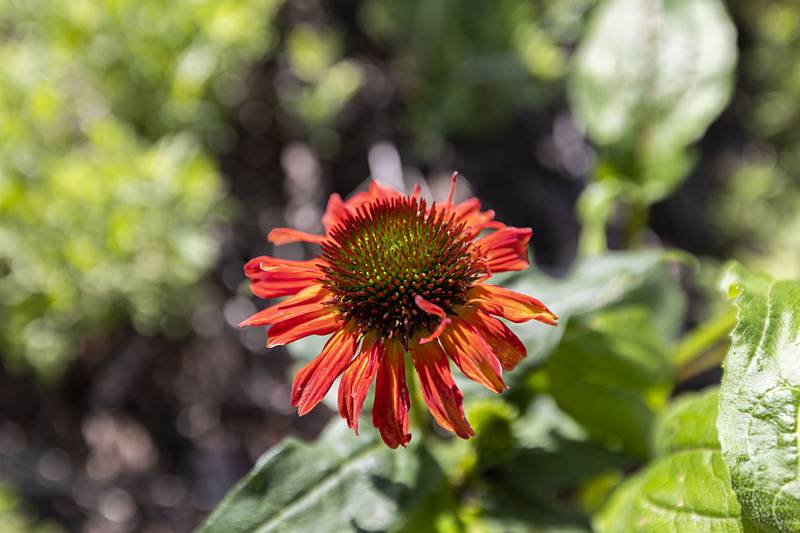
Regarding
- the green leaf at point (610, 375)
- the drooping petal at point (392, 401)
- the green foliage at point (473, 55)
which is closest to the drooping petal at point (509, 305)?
the drooping petal at point (392, 401)

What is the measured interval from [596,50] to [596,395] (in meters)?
0.85

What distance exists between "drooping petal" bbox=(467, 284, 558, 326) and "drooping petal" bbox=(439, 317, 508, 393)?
37 millimetres

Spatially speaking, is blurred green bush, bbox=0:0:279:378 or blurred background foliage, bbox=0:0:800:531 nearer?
blurred background foliage, bbox=0:0:800:531

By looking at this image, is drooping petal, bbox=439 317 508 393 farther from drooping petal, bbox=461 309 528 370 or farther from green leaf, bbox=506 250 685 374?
green leaf, bbox=506 250 685 374

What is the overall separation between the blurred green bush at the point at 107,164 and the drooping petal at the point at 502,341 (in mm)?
983

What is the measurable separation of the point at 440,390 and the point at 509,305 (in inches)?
5.8

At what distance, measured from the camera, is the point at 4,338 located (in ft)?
5.36

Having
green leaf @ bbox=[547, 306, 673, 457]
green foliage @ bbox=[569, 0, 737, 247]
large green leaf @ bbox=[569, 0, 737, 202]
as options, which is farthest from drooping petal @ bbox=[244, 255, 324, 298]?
large green leaf @ bbox=[569, 0, 737, 202]

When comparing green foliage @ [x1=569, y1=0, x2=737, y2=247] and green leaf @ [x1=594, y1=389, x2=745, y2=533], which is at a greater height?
green foliage @ [x1=569, y1=0, x2=737, y2=247]

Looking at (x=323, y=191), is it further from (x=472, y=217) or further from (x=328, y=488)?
(x=328, y=488)

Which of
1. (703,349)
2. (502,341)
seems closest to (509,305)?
(502,341)

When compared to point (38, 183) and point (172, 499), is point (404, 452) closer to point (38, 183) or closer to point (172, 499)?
point (172, 499)

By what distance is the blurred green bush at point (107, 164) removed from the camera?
1557mm

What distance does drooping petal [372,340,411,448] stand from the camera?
75 centimetres
